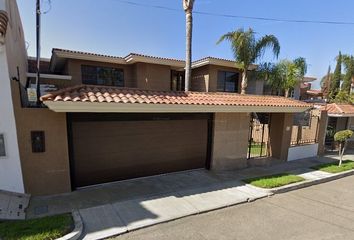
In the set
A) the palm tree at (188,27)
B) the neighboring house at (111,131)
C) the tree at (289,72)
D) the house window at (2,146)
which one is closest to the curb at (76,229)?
the neighboring house at (111,131)

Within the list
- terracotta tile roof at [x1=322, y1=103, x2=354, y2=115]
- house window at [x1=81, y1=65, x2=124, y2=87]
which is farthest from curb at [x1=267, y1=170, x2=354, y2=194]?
house window at [x1=81, y1=65, x2=124, y2=87]

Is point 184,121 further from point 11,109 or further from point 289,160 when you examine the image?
point 289,160

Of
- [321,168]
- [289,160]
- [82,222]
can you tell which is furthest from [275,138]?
[82,222]

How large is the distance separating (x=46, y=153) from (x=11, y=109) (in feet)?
4.69

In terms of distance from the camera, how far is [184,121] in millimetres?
8734

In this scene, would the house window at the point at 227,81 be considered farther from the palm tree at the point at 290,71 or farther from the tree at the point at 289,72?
the palm tree at the point at 290,71

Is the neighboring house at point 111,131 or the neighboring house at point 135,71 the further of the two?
the neighboring house at point 135,71

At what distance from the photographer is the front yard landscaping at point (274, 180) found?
7.68 m

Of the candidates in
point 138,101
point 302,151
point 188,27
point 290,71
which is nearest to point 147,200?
point 138,101

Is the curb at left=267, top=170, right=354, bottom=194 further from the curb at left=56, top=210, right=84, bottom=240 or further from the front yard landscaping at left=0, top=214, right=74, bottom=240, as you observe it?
the front yard landscaping at left=0, top=214, right=74, bottom=240

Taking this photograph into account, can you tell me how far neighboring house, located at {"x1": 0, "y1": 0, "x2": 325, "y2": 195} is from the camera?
5.74 m

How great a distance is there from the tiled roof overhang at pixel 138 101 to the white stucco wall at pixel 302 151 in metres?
3.38

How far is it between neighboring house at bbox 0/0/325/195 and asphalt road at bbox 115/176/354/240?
300 centimetres

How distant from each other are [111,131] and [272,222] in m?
5.33
